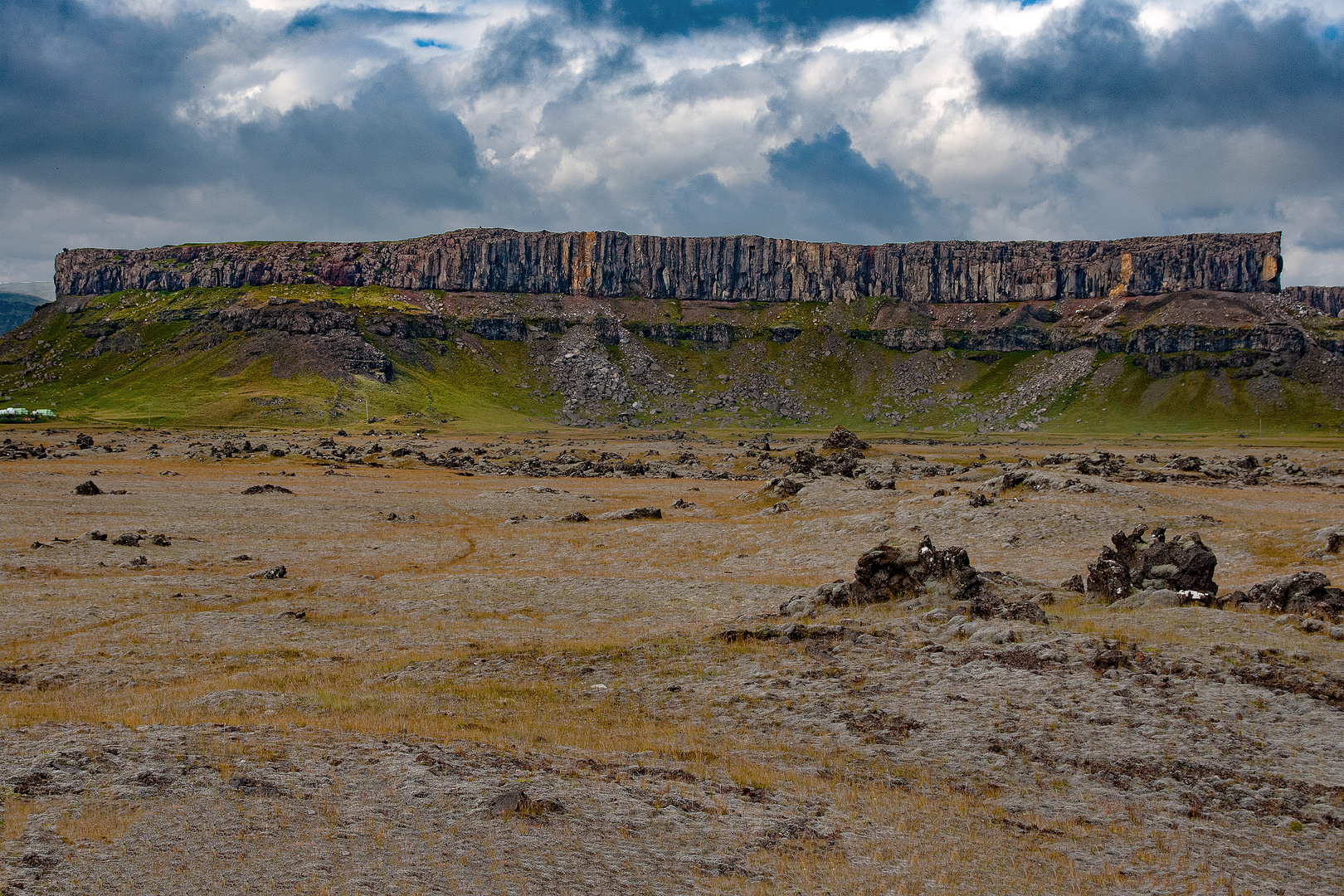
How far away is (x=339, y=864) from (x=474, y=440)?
167 meters

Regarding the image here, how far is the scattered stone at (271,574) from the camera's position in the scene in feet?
121

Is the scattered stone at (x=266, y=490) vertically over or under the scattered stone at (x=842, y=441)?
under

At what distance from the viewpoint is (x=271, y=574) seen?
3703 cm

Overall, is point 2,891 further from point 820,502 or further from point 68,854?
point 820,502

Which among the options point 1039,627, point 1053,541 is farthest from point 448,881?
point 1053,541

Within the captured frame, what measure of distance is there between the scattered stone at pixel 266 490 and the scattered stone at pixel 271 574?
36213 millimetres

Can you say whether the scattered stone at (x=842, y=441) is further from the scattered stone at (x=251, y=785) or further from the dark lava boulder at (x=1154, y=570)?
the scattered stone at (x=251, y=785)

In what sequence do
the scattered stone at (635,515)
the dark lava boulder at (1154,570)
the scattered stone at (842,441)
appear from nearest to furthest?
the dark lava boulder at (1154,570) → the scattered stone at (635,515) → the scattered stone at (842,441)

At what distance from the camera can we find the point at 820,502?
59906 millimetres

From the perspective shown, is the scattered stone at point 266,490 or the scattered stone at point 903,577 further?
the scattered stone at point 266,490

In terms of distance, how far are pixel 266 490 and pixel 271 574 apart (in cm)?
3867

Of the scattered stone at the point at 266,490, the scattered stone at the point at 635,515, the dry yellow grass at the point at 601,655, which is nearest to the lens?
the dry yellow grass at the point at 601,655

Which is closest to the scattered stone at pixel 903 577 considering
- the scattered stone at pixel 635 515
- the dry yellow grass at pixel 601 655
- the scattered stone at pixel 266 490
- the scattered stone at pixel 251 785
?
the dry yellow grass at pixel 601 655

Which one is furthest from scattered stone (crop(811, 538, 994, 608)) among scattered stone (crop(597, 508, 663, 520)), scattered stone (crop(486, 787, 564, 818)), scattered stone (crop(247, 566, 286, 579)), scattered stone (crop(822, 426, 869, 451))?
scattered stone (crop(822, 426, 869, 451))
